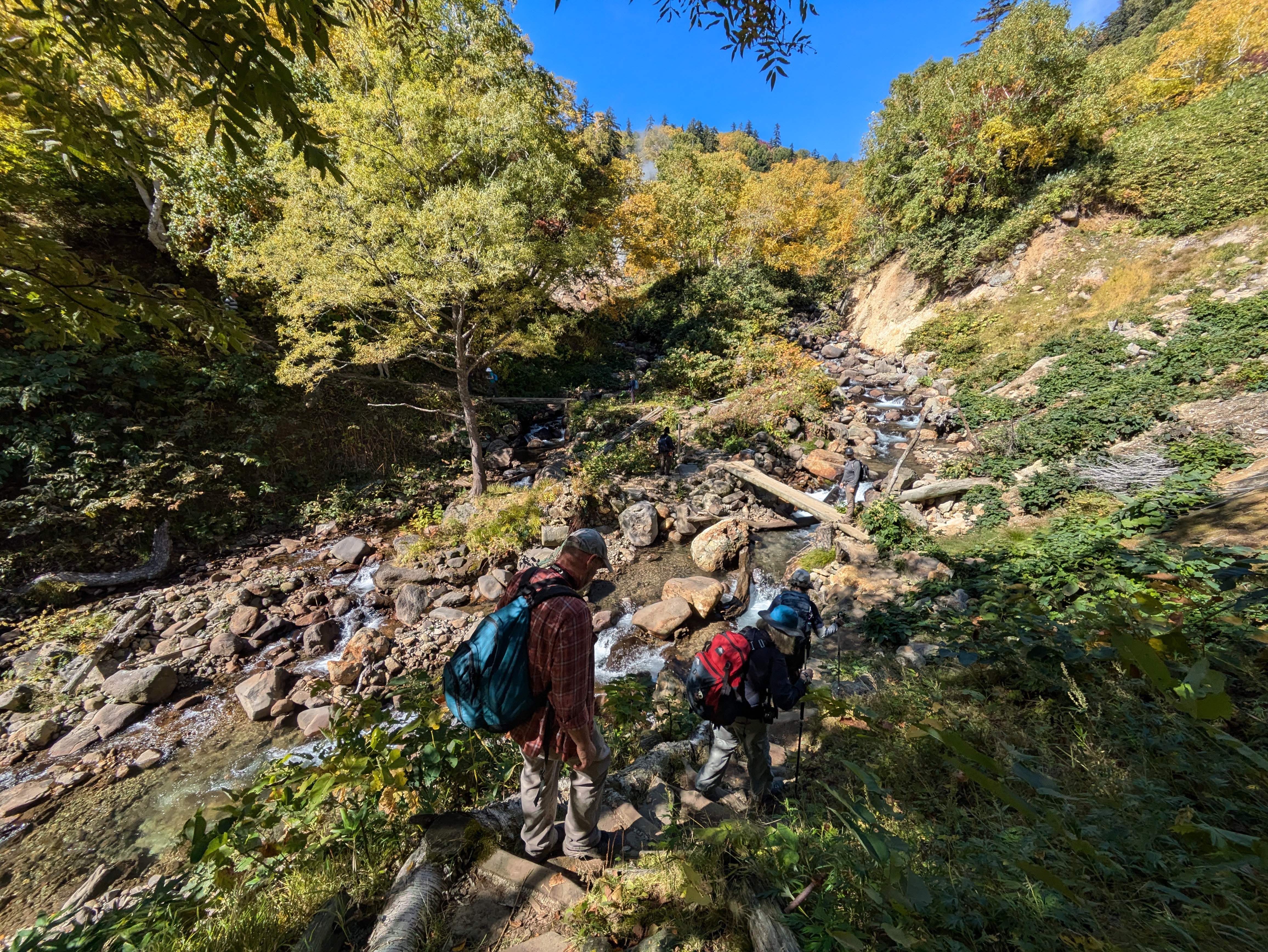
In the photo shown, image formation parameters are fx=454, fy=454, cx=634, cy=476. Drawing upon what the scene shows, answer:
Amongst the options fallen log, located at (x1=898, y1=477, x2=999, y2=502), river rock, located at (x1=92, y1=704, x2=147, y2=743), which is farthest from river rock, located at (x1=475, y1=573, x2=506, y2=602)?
fallen log, located at (x1=898, y1=477, x2=999, y2=502)

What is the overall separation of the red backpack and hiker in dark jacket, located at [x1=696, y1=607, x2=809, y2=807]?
0.04 m

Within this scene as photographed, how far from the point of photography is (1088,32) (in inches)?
602

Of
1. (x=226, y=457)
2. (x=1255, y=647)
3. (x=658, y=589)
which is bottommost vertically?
(x=658, y=589)

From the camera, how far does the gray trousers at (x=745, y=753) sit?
3.38 metres

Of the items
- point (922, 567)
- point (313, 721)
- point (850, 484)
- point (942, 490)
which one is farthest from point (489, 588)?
point (942, 490)

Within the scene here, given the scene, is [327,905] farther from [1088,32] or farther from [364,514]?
[1088,32]

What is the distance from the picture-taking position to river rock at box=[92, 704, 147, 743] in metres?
6.05

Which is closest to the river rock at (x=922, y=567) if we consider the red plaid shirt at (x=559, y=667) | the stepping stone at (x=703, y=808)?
the stepping stone at (x=703, y=808)

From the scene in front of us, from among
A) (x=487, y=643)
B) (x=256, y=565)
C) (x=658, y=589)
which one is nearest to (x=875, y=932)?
(x=487, y=643)

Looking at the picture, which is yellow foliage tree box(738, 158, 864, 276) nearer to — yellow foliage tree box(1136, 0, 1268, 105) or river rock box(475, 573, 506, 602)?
yellow foliage tree box(1136, 0, 1268, 105)

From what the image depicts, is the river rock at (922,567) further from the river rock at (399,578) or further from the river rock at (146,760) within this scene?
the river rock at (146,760)

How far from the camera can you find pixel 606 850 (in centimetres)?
274

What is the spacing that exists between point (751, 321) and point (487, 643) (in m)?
19.6

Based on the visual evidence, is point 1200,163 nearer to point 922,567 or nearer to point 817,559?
point 922,567
